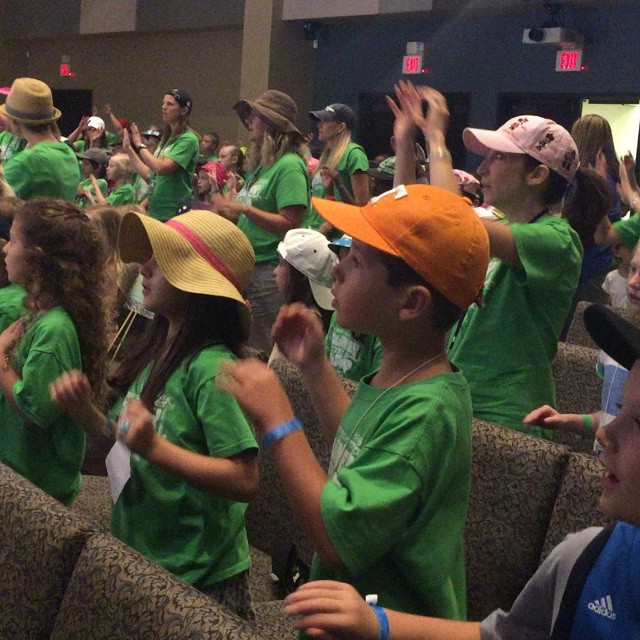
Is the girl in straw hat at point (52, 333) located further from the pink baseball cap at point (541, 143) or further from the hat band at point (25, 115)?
the hat band at point (25, 115)

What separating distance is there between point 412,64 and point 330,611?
11445 millimetres

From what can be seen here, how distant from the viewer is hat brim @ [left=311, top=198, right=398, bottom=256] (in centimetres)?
161

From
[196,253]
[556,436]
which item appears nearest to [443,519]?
[196,253]

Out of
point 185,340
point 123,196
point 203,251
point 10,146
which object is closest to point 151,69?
point 123,196

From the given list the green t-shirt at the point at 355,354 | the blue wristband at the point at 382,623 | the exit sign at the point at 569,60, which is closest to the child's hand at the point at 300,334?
the blue wristband at the point at 382,623

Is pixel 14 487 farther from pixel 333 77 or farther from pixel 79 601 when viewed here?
pixel 333 77

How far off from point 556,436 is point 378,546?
2326mm

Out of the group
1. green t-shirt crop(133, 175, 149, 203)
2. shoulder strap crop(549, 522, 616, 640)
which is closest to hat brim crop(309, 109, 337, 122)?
green t-shirt crop(133, 175, 149, 203)

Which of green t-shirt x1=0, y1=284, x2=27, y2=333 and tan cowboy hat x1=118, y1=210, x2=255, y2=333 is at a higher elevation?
tan cowboy hat x1=118, y1=210, x2=255, y2=333

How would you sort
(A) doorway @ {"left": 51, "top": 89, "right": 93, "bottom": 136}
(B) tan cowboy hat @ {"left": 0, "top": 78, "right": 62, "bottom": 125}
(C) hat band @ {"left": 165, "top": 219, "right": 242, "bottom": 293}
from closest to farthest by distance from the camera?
(C) hat band @ {"left": 165, "top": 219, "right": 242, "bottom": 293} → (B) tan cowboy hat @ {"left": 0, "top": 78, "right": 62, "bottom": 125} → (A) doorway @ {"left": 51, "top": 89, "right": 93, "bottom": 136}

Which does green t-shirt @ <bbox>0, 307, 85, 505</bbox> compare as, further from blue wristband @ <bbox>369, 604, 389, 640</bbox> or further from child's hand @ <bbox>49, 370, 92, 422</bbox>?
blue wristband @ <bbox>369, 604, 389, 640</bbox>

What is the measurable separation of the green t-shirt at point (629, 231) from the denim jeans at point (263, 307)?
165 centimetres

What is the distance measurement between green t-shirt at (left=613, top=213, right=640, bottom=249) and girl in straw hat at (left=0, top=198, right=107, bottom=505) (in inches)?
111

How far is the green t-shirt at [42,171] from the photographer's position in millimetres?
4891
